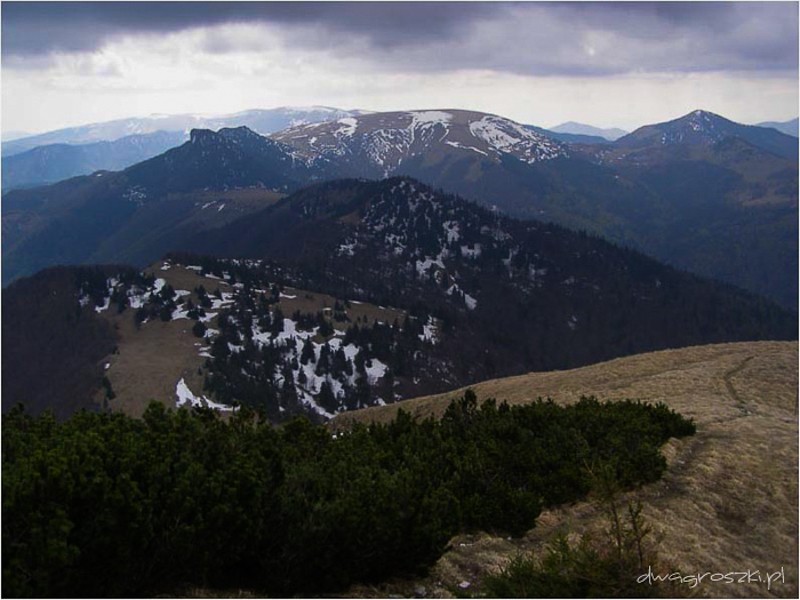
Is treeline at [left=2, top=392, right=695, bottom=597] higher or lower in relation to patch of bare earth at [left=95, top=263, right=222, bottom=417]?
higher

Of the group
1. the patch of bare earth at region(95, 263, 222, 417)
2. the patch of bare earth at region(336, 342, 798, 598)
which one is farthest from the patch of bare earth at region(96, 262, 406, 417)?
the patch of bare earth at region(336, 342, 798, 598)

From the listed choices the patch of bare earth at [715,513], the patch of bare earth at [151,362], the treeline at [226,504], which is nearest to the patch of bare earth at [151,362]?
the patch of bare earth at [151,362]

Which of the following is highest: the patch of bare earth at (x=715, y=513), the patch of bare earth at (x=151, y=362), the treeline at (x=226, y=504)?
the treeline at (x=226, y=504)

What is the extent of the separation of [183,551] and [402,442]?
872 centimetres

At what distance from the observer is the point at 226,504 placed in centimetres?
1013

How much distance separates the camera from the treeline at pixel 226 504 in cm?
896

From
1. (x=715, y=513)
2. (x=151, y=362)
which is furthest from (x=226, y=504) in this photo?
(x=151, y=362)

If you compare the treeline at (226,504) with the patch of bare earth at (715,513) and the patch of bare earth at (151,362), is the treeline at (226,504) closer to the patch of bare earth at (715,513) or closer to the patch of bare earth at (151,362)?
the patch of bare earth at (715,513)

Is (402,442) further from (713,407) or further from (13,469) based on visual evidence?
(713,407)

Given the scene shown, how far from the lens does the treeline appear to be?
8.96 metres

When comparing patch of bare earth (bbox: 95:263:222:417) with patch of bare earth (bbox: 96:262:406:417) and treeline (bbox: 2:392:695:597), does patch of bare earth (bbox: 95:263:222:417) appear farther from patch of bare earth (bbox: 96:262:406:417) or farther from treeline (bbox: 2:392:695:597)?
treeline (bbox: 2:392:695:597)

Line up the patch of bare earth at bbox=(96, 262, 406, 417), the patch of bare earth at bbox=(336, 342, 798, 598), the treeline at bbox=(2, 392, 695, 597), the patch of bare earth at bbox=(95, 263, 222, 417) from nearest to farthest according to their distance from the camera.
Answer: the treeline at bbox=(2, 392, 695, 597), the patch of bare earth at bbox=(336, 342, 798, 598), the patch of bare earth at bbox=(95, 263, 222, 417), the patch of bare earth at bbox=(96, 262, 406, 417)

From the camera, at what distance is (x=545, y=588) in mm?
10000

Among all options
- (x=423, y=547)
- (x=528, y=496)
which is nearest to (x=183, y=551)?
(x=423, y=547)
